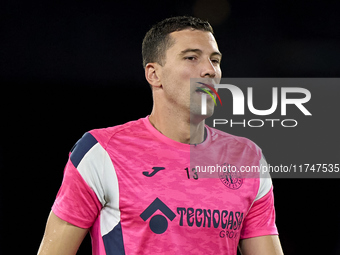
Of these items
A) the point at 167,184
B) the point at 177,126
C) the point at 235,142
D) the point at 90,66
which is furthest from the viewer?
the point at 90,66

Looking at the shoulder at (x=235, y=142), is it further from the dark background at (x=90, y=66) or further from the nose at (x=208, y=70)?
the dark background at (x=90, y=66)

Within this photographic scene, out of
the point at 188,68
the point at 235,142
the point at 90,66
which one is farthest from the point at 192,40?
the point at 90,66

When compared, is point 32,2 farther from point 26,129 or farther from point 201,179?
point 201,179

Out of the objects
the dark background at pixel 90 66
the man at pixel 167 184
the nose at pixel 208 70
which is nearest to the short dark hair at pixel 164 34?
the man at pixel 167 184

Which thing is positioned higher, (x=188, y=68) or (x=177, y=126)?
(x=188, y=68)

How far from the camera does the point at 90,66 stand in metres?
3.26

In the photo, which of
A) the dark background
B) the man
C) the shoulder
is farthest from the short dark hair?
the dark background

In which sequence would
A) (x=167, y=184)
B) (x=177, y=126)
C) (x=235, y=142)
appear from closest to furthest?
(x=167, y=184) → (x=177, y=126) → (x=235, y=142)

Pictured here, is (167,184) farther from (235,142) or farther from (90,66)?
(90,66)

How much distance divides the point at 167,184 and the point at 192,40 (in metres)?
0.48

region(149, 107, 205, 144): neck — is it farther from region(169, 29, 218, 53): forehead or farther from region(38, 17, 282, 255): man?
region(169, 29, 218, 53): forehead

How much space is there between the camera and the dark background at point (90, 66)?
10.4 ft

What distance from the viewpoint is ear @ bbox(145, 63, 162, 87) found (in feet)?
5.06

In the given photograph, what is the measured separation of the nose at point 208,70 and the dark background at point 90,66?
5.62ft
